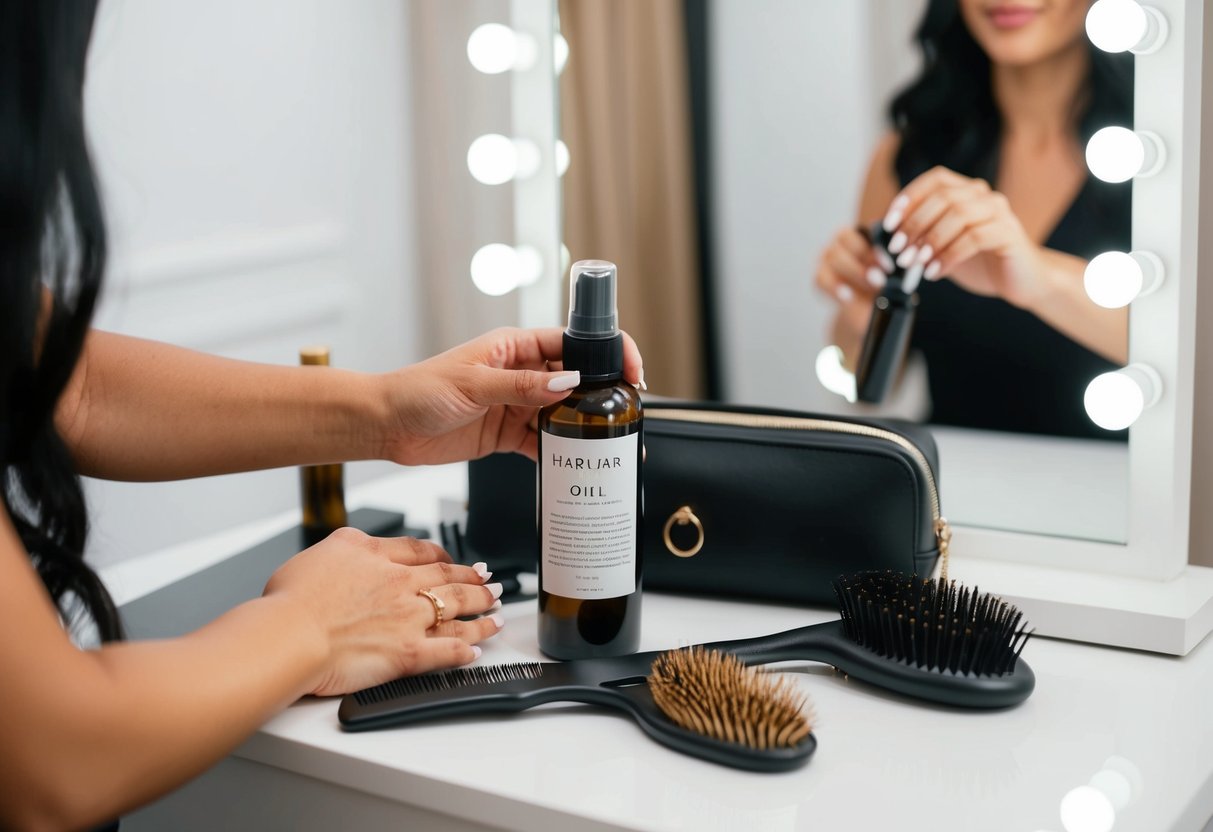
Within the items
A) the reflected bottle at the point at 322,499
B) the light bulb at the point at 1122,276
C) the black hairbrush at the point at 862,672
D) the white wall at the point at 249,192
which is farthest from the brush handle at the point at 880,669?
the white wall at the point at 249,192

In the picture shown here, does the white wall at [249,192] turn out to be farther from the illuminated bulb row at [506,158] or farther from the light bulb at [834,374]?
the light bulb at [834,374]

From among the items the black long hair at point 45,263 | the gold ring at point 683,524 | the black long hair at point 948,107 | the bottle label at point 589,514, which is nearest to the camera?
the black long hair at point 45,263

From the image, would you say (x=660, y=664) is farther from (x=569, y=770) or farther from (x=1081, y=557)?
(x=1081, y=557)

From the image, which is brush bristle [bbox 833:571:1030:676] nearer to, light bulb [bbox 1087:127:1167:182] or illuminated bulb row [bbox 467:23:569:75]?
light bulb [bbox 1087:127:1167:182]

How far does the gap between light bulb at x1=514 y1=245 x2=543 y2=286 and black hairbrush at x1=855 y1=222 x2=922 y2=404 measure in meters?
0.25

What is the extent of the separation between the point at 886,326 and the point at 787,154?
5.9 inches

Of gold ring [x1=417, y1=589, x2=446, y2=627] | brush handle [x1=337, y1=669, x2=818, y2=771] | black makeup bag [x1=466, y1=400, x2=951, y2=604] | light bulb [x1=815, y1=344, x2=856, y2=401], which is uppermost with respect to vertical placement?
light bulb [x1=815, y1=344, x2=856, y2=401]

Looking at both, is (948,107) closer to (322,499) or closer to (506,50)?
(506,50)

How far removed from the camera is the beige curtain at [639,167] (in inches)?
35.5

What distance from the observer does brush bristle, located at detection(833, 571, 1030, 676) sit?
58 cm

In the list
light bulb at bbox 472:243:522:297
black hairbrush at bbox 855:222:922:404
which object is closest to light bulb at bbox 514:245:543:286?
light bulb at bbox 472:243:522:297

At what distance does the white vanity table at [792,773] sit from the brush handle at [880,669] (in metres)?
0.01

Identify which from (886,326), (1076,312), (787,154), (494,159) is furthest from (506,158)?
(1076,312)

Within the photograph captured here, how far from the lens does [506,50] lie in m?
0.92
